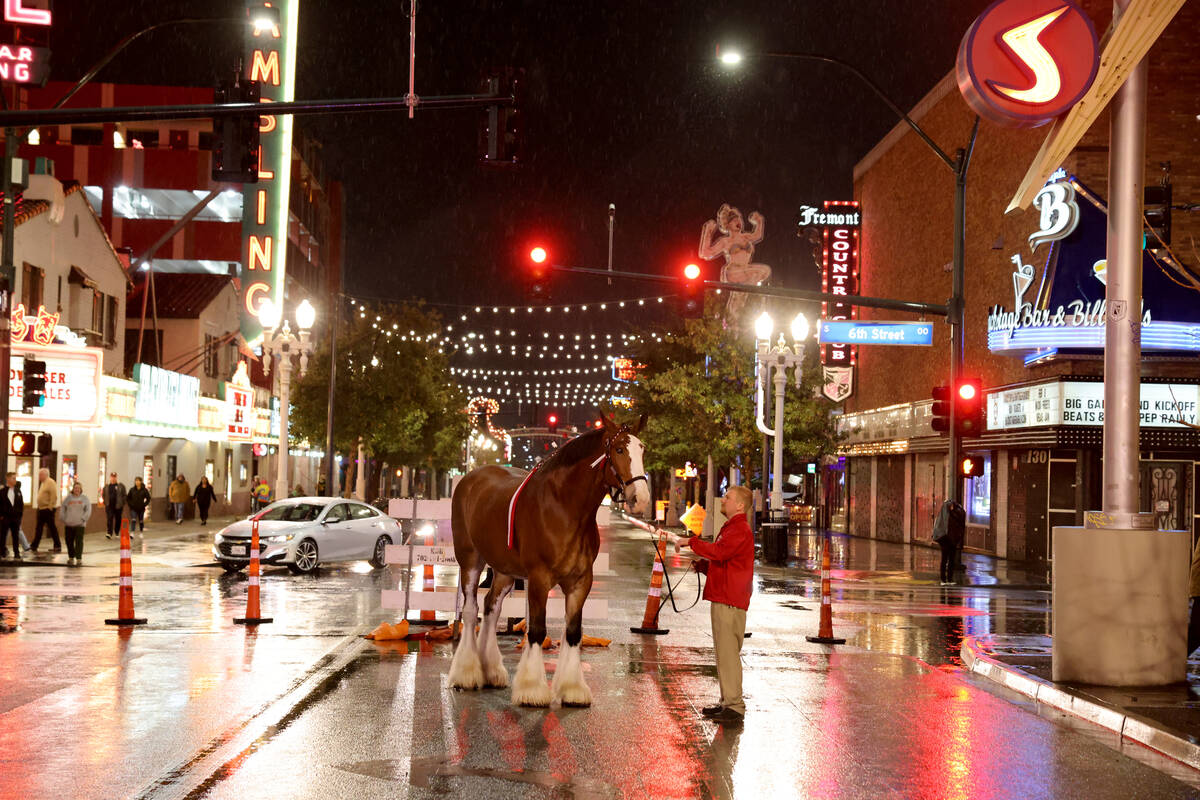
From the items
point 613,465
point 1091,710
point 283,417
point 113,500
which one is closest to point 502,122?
point 613,465

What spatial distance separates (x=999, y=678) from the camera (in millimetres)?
13531

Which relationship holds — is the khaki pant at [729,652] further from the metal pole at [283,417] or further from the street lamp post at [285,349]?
the street lamp post at [285,349]

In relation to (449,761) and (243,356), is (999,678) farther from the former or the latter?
(243,356)

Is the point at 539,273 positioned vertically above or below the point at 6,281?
above

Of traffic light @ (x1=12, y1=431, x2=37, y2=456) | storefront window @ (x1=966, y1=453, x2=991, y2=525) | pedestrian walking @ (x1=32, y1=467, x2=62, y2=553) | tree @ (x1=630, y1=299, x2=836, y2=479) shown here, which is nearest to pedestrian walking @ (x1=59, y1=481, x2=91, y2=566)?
traffic light @ (x1=12, y1=431, x2=37, y2=456)

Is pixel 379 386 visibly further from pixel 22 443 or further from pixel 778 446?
pixel 22 443

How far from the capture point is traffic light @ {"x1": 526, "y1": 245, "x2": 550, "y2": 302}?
26.0 meters

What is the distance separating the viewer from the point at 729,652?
1066 centimetres

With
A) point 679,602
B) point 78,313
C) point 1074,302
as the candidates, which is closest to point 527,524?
point 679,602

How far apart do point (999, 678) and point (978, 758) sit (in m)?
4.38

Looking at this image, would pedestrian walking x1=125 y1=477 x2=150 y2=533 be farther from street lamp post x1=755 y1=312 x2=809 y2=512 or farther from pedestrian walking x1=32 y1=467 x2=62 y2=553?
street lamp post x1=755 y1=312 x2=809 y2=512

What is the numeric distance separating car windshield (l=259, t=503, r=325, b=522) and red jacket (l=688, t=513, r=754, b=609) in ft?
61.6

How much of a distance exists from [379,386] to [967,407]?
133ft

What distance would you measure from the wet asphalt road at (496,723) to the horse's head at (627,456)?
5.86 feet
